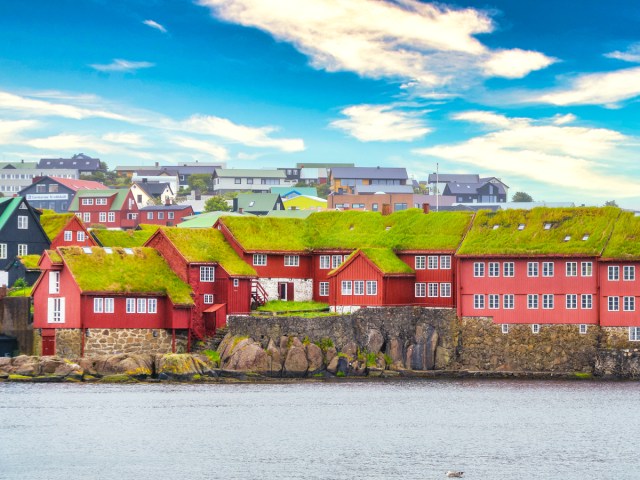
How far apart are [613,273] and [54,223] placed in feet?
151

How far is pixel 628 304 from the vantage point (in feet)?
253

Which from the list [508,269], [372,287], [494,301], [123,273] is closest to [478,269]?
[508,269]

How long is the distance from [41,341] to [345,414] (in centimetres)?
2415

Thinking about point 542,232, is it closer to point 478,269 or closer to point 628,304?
point 478,269

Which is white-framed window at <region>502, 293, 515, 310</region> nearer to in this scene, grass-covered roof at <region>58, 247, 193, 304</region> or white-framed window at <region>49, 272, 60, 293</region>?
grass-covered roof at <region>58, 247, 193, 304</region>

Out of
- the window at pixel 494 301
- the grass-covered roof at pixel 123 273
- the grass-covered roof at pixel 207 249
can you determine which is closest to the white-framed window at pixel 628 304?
the window at pixel 494 301

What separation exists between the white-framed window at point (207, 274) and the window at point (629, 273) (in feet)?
85.3

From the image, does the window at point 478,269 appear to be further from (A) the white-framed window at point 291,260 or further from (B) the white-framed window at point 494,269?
(A) the white-framed window at point 291,260

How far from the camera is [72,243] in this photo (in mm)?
99250

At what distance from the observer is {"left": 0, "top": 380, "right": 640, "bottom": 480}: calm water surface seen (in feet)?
167

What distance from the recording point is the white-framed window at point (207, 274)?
272ft

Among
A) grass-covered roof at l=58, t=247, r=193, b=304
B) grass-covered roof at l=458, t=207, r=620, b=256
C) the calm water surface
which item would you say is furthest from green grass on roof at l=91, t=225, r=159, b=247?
grass-covered roof at l=458, t=207, r=620, b=256

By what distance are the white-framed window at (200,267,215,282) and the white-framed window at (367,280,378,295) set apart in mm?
10149

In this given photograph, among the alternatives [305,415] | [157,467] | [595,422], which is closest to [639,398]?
[595,422]
